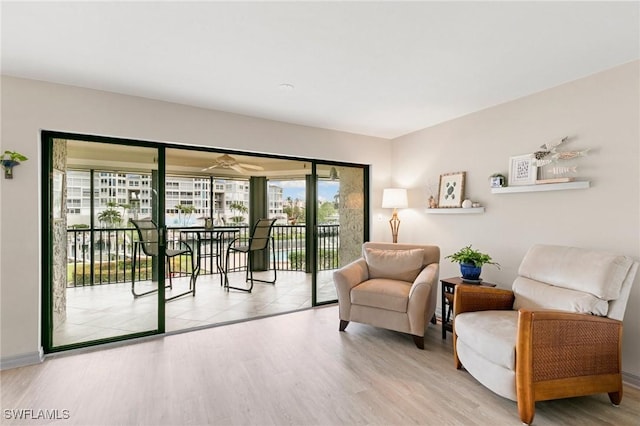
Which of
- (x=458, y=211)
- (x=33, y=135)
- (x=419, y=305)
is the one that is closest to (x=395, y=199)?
(x=458, y=211)

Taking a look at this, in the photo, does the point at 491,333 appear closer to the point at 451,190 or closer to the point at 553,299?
the point at 553,299

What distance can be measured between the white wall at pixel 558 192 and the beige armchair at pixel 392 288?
62 centimetres

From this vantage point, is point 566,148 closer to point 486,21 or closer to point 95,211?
point 486,21

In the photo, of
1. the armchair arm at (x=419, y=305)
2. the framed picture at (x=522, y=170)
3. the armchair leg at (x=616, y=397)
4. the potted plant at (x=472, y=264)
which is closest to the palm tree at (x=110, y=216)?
the armchair arm at (x=419, y=305)

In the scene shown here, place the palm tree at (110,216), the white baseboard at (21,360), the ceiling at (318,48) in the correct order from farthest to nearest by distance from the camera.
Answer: the palm tree at (110,216)
the white baseboard at (21,360)
the ceiling at (318,48)

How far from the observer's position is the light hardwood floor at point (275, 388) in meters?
1.83

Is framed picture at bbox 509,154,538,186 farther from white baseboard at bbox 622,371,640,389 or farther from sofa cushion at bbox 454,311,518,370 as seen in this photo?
white baseboard at bbox 622,371,640,389

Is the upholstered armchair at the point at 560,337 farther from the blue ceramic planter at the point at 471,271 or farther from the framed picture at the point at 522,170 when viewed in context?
the framed picture at the point at 522,170

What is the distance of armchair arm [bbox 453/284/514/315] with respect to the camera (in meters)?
2.39

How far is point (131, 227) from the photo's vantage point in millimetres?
3115

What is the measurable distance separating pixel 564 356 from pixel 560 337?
129 mm

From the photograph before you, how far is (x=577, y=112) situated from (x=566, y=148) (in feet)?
1.00

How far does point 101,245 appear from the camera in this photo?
10.1 feet

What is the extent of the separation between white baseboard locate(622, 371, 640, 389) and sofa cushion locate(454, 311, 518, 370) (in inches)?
37.2
